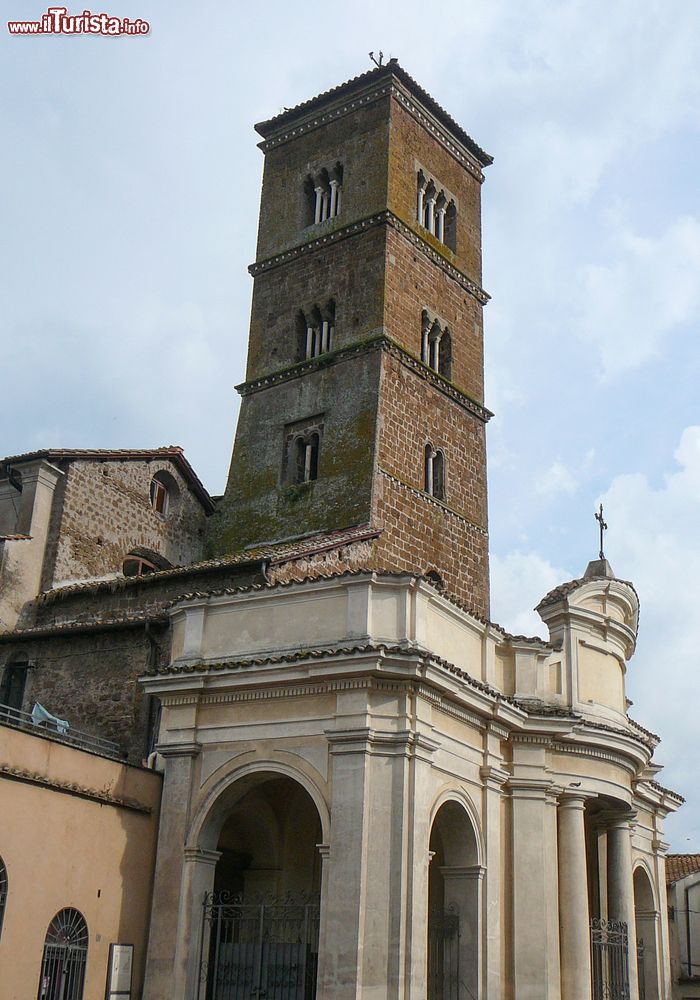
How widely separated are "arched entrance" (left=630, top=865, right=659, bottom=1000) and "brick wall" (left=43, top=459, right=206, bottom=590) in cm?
1428

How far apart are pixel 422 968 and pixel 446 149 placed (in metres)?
27.2

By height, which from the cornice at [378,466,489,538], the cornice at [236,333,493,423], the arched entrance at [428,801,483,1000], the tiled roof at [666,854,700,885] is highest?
the cornice at [236,333,493,423]

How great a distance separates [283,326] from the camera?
3497 centimetres

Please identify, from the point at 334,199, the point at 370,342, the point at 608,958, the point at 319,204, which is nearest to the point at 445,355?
the point at 370,342

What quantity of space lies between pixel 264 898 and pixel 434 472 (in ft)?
48.9

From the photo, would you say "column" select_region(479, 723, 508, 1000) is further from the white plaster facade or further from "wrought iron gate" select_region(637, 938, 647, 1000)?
"wrought iron gate" select_region(637, 938, 647, 1000)

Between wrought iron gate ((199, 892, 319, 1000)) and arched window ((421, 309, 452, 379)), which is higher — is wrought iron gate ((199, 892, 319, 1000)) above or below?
below

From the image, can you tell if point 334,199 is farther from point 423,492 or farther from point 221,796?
point 221,796

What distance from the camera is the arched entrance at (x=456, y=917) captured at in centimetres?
1961

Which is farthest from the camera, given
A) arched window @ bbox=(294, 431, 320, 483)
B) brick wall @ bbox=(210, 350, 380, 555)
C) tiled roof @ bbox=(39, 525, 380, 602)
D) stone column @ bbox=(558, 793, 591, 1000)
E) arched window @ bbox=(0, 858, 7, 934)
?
arched window @ bbox=(294, 431, 320, 483)

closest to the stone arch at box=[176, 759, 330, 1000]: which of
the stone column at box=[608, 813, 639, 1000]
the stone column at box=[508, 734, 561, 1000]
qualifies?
the stone column at box=[508, 734, 561, 1000]

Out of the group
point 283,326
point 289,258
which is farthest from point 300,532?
point 289,258

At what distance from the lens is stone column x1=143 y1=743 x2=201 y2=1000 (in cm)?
1889

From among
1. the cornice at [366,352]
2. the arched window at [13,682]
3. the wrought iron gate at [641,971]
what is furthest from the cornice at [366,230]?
the wrought iron gate at [641,971]
